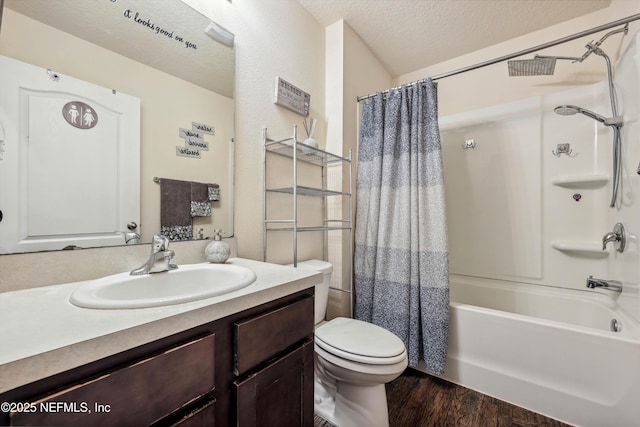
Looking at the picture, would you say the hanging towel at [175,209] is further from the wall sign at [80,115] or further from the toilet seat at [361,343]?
the toilet seat at [361,343]

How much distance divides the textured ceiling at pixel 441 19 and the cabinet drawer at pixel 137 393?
1.97m

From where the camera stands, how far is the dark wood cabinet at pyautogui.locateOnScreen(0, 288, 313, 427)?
0.40m

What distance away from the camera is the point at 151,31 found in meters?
0.98

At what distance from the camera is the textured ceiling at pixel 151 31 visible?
78cm

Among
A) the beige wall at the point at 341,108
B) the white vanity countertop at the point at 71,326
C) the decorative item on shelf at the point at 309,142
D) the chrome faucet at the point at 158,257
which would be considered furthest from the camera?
the beige wall at the point at 341,108

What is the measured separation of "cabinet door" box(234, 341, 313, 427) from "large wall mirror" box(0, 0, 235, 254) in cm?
63

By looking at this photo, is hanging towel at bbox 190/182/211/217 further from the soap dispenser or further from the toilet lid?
the toilet lid

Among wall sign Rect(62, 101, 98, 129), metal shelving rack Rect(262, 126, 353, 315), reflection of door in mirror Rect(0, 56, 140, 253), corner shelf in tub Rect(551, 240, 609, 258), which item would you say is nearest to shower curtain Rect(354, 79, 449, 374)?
metal shelving rack Rect(262, 126, 353, 315)

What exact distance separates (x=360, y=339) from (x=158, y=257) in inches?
35.8

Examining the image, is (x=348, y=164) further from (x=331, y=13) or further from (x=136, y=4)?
(x=136, y=4)

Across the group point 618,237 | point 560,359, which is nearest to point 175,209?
point 560,359

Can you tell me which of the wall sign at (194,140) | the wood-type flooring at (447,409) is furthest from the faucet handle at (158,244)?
the wood-type flooring at (447,409)

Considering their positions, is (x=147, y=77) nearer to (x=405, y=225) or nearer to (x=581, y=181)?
(x=405, y=225)

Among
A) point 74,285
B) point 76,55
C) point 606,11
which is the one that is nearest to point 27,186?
point 74,285
